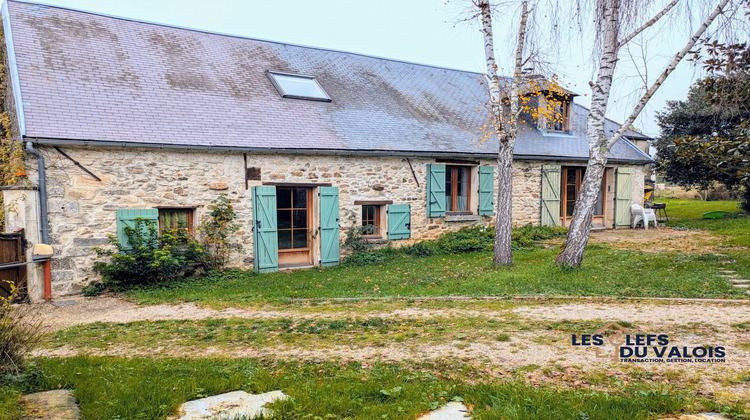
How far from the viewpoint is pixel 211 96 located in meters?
10.3

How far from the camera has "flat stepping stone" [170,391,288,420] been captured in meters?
2.98

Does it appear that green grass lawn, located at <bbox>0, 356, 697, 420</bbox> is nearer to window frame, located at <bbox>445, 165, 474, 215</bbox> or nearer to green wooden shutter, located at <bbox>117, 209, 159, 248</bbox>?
green wooden shutter, located at <bbox>117, 209, 159, 248</bbox>

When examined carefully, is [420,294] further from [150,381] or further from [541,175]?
[541,175]

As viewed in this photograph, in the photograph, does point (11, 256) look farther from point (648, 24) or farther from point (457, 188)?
point (648, 24)

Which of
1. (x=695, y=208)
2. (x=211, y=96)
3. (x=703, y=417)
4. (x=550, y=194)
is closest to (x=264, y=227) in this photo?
(x=211, y=96)

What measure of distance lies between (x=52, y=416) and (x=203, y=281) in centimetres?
608

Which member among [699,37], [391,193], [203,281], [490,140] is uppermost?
[699,37]

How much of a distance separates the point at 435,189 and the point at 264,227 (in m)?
4.28

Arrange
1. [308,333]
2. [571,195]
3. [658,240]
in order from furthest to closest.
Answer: [571,195] → [658,240] → [308,333]

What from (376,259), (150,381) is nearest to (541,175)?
(376,259)

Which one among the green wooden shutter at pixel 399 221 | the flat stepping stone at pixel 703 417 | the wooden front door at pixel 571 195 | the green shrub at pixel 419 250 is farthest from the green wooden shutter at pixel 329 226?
the flat stepping stone at pixel 703 417

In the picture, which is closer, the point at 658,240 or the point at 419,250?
the point at 419,250

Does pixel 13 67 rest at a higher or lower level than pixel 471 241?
higher

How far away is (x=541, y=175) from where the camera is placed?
1354 centimetres
